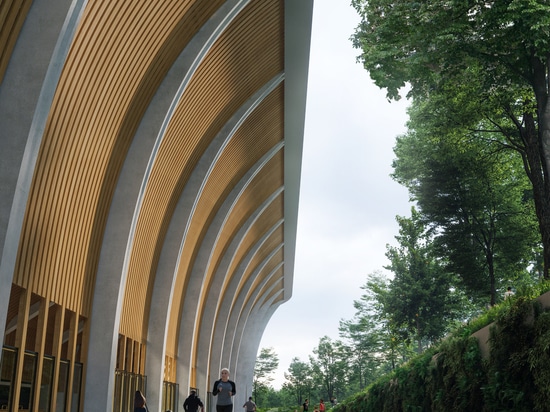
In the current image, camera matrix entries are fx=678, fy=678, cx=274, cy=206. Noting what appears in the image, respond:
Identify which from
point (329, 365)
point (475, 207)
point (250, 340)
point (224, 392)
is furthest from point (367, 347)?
point (224, 392)

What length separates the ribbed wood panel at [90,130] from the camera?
416 inches

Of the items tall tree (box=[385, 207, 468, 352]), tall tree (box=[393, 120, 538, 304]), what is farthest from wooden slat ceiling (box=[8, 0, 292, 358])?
tall tree (box=[385, 207, 468, 352])

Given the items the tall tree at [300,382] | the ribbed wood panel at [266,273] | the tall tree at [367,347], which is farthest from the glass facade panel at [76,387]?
the tall tree at [300,382]

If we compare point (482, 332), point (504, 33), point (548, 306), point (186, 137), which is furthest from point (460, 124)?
point (548, 306)

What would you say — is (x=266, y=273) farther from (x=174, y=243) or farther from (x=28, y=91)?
(x=28, y=91)

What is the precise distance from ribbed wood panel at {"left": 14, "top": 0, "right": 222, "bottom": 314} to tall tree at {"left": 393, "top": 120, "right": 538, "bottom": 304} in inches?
800

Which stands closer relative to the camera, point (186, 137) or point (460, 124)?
point (186, 137)

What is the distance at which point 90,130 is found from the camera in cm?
1207

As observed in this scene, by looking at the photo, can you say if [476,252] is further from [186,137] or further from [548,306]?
[548,306]

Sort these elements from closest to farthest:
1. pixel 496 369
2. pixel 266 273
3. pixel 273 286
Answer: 1. pixel 496 369
2. pixel 266 273
3. pixel 273 286

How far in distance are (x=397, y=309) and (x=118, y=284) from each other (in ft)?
115

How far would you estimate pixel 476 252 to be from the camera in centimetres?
3447

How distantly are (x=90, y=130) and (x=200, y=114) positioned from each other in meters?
5.84

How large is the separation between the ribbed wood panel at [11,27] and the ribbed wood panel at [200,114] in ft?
24.3
